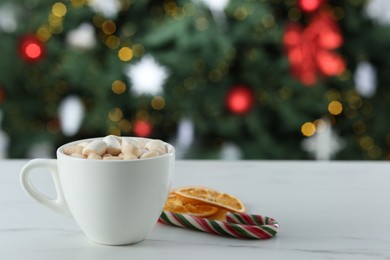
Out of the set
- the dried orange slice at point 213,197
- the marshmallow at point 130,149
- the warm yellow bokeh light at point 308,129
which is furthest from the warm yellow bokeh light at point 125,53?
the marshmallow at point 130,149

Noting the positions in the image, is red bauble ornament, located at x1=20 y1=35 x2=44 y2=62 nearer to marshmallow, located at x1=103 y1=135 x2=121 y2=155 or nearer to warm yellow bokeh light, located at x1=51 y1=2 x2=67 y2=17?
warm yellow bokeh light, located at x1=51 y1=2 x2=67 y2=17

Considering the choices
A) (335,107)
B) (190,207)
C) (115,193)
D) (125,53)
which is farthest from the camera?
(335,107)

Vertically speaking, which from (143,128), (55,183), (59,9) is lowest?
(143,128)

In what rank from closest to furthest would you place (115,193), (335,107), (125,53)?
1. (115,193)
2. (125,53)
3. (335,107)

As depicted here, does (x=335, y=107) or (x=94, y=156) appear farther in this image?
(x=335, y=107)

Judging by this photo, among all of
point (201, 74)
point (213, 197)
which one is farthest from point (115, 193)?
point (201, 74)

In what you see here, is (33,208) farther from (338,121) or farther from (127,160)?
(338,121)

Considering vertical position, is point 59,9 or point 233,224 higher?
point 59,9

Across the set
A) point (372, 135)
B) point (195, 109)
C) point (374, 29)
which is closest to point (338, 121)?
point (372, 135)

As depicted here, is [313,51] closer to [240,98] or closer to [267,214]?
[240,98]
